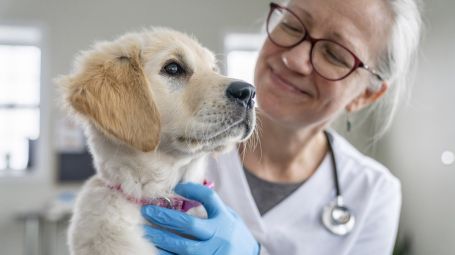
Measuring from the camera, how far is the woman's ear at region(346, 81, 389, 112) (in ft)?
4.46

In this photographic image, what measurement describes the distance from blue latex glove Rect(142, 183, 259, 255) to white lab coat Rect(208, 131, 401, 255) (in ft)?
0.36

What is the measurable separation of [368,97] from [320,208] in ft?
1.31

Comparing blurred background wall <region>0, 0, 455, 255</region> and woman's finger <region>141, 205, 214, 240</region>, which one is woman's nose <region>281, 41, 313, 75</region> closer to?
woman's finger <region>141, 205, 214, 240</region>

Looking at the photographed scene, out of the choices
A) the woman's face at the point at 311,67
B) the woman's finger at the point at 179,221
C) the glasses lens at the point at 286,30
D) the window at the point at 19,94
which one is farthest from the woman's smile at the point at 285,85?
the window at the point at 19,94

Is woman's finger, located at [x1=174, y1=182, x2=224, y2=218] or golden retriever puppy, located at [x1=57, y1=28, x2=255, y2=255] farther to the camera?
woman's finger, located at [x1=174, y1=182, x2=224, y2=218]

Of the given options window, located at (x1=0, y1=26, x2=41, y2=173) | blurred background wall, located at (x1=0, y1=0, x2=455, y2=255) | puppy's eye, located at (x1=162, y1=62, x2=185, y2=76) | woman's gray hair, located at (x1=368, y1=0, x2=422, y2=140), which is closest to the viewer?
puppy's eye, located at (x1=162, y1=62, x2=185, y2=76)

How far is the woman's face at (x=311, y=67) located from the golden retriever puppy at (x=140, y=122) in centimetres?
28

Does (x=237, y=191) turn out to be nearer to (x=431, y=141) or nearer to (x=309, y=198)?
(x=309, y=198)

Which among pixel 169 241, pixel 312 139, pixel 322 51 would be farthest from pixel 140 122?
pixel 312 139

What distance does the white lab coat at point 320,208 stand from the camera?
122 centimetres

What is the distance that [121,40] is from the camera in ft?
3.27

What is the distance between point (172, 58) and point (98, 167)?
0.29 m

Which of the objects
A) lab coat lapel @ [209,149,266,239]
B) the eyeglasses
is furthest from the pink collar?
the eyeglasses

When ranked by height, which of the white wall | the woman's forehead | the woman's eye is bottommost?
the white wall
